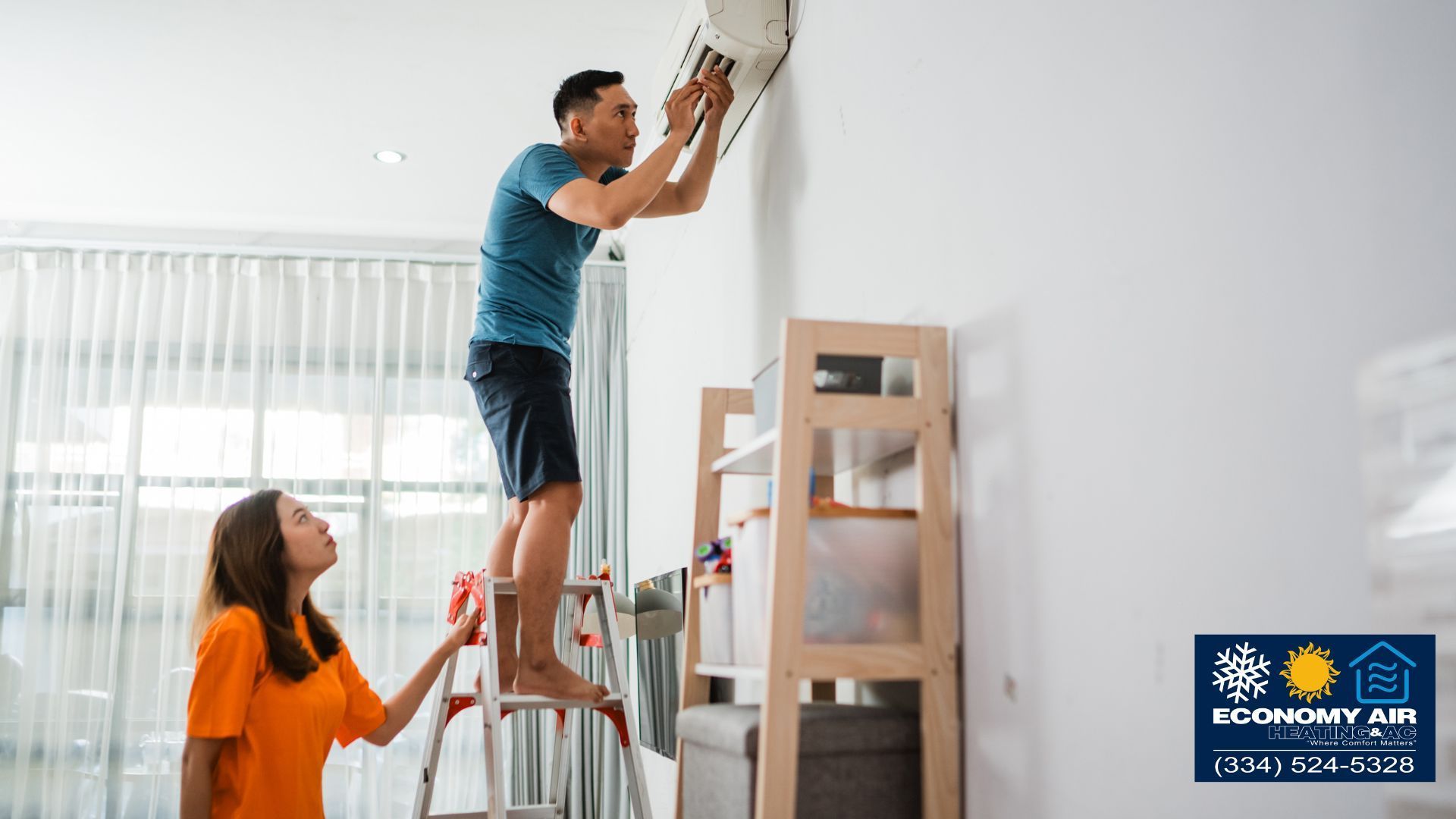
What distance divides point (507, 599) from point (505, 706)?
382 mm

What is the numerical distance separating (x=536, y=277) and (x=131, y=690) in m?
3.28

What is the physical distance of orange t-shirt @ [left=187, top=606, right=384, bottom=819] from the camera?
2.04 metres

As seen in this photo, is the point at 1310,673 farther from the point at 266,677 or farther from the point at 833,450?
the point at 266,677

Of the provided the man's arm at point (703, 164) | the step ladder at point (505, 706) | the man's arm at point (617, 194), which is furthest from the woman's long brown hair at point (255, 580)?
the man's arm at point (703, 164)

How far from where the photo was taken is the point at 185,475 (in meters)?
4.82

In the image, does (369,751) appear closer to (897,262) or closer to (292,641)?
(292,641)

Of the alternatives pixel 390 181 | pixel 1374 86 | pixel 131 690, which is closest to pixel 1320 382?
pixel 1374 86

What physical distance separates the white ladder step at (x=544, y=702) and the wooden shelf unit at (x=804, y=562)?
0.73 m

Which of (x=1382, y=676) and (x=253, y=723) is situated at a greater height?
(x=1382, y=676)

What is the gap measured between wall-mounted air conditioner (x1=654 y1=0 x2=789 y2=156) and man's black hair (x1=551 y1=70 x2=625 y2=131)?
20 centimetres

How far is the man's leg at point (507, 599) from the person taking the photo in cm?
246

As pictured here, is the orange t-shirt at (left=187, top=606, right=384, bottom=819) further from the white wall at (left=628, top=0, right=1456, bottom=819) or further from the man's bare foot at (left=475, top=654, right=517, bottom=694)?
the white wall at (left=628, top=0, right=1456, bottom=819)

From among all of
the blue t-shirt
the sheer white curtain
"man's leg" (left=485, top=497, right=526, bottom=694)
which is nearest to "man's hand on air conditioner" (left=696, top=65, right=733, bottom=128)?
the blue t-shirt

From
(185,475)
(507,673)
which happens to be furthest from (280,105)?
(507,673)
